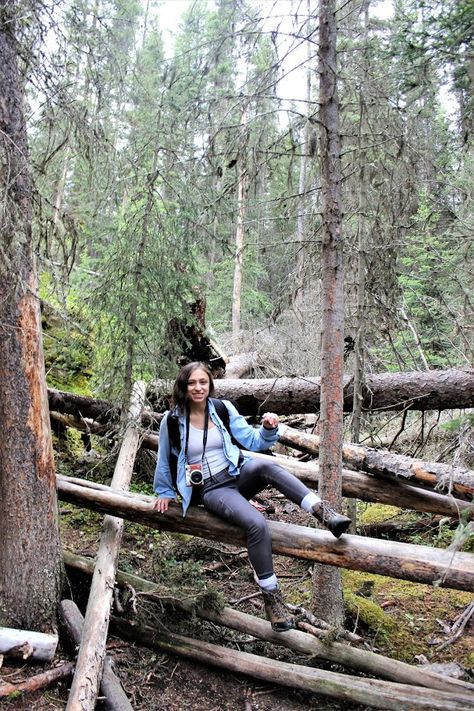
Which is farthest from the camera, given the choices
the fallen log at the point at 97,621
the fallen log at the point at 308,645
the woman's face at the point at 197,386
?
the woman's face at the point at 197,386

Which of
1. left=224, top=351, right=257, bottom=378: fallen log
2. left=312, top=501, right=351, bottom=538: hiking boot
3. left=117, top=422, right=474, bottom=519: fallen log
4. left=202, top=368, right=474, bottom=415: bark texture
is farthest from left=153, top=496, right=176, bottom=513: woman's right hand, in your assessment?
left=224, top=351, right=257, bottom=378: fallen log

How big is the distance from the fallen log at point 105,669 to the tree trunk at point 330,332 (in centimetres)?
216

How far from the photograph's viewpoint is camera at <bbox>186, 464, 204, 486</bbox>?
4906mm

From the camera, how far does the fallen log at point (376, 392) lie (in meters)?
6.75

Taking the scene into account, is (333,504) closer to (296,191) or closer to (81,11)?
(296,191)

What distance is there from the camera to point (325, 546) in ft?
14.8

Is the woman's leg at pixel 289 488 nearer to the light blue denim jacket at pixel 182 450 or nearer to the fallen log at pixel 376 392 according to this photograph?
the light blue denim jacket at pixel 182 450

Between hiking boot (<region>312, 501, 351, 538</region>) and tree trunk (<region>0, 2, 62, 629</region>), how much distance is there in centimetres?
252

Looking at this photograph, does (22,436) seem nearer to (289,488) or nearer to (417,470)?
(289,488)

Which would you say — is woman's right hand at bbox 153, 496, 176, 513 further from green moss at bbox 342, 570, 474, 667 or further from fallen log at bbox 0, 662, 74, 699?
green moss at bbox 342, 570, 474, 667

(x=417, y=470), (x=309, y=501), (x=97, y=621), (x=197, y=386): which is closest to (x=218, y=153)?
(x=197, y=386)

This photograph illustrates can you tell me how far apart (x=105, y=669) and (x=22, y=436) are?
211 centimetres

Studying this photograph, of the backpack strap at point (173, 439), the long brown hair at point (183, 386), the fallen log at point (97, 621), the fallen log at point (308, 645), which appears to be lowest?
the fallen log at point (308, 645)

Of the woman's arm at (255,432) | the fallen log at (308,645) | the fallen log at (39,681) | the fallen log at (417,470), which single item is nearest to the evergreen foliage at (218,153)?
the woman's arm at (255,432)
